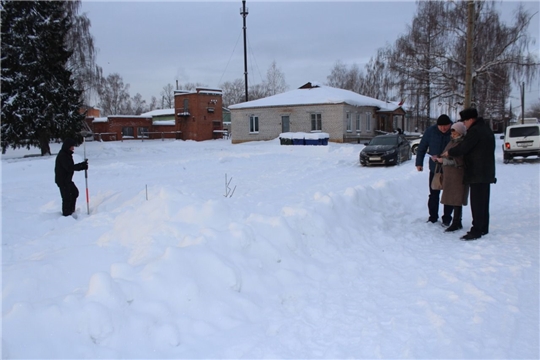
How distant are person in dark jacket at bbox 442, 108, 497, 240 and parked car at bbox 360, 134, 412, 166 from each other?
11841 millimetres

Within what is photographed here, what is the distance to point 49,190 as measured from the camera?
1230cm

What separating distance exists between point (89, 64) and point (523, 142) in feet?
96.6

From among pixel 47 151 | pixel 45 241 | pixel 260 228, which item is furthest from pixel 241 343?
pixel 47 151

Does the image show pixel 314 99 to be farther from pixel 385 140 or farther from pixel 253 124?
pixel 385 140

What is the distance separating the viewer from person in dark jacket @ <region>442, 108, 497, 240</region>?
609cm

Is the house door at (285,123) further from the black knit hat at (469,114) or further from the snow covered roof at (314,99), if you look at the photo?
the black knit hat at (469,114)

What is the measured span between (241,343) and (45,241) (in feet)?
14.9

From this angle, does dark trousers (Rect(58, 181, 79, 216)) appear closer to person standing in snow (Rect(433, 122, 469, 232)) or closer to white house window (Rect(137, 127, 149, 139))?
person standing in snow (Rect(433, 122, 469, 232))

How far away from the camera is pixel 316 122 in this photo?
34.9m

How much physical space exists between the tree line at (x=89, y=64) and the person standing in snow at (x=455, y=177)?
74.3ft

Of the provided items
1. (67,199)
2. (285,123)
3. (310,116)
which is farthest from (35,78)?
(310,116)

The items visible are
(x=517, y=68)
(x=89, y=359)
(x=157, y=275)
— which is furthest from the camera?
(x=517, y=68)

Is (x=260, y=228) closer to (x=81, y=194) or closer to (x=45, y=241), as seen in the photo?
(x=45, y=241)

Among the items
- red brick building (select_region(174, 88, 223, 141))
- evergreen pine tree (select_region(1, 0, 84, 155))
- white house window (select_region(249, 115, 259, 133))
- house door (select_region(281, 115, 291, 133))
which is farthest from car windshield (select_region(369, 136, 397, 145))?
red brick building (select_region(174, 88, 223, 141))
